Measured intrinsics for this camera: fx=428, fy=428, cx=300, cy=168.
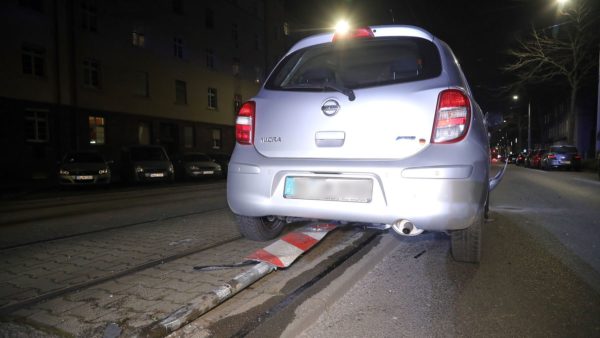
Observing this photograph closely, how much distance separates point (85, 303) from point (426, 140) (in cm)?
263

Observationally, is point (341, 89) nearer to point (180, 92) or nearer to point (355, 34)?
point (355, 34)

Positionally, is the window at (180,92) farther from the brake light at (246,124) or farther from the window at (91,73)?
the brake light at (246,124)

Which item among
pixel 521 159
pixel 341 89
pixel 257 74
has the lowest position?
pixel 521 159

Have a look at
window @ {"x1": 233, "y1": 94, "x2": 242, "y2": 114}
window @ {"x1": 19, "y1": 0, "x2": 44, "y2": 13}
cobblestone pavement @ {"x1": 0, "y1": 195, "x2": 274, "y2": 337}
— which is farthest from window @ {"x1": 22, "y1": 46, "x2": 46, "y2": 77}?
cobblestone pavement @ {"x1": 0, "y1": 195, "x2": 274, "y2": 337}

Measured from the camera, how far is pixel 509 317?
9.16 feet

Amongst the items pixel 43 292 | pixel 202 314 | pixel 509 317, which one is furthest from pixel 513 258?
pixel 43 292

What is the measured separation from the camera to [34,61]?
19.8 meters

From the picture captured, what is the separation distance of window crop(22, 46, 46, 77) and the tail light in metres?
21.5

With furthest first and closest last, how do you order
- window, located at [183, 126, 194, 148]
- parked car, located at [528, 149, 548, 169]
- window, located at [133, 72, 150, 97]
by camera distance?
window, located at [183, 126, 194, 148], parked car, located at [528, 149, 548, 169], window, located at [133, 72, 150, 97]

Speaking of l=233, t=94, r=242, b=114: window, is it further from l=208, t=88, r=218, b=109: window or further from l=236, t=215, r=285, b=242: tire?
l=236, t=215, r=285, b=242: tire

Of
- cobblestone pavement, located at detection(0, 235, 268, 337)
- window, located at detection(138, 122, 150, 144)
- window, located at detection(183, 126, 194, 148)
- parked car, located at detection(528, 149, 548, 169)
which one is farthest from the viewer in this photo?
window, located at detection(183, 126, 194, 148)

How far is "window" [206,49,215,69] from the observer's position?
104 ft

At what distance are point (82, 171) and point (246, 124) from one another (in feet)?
42.3

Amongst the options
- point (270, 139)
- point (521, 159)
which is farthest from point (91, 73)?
point (521, 159)
